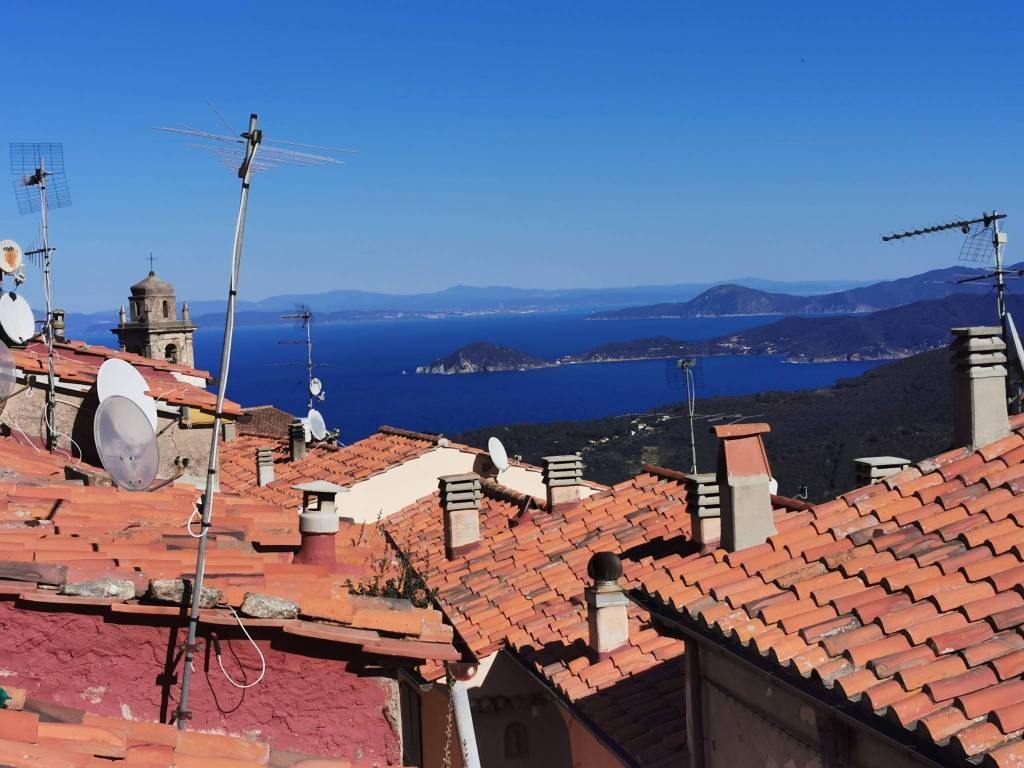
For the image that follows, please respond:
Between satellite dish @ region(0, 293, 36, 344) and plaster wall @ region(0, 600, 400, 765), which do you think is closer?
plaster wall @ region(0, 600, 400, 765)

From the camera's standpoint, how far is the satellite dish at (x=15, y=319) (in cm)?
1307

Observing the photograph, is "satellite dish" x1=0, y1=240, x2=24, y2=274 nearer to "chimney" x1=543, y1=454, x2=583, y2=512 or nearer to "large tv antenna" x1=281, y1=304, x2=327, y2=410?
"chimney" x1=543, y1=454, x2=583, y2=512

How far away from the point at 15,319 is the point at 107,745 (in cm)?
992

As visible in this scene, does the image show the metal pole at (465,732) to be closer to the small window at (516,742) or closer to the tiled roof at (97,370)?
the small window at (516,742)

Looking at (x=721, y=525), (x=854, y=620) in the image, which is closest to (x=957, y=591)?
(x=854, y=620)

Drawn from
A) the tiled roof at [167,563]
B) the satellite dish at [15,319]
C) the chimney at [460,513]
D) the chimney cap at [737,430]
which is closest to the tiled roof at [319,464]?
the chimney at [460,513]

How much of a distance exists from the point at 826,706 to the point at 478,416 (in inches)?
4966

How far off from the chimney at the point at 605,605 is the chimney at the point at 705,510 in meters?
1.21

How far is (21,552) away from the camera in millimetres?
5984

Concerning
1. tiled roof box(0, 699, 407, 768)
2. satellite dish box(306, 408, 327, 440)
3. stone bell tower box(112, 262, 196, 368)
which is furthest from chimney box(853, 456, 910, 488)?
stone bell tower box(112, 262, 196, 368)

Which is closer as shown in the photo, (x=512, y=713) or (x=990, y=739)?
(x=990, y=739)

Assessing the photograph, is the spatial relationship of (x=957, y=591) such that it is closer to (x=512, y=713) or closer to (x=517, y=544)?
(x=512, y=713)

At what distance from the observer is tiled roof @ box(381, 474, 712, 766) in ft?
32.8

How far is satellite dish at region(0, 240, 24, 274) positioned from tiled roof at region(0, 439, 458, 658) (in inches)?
226
